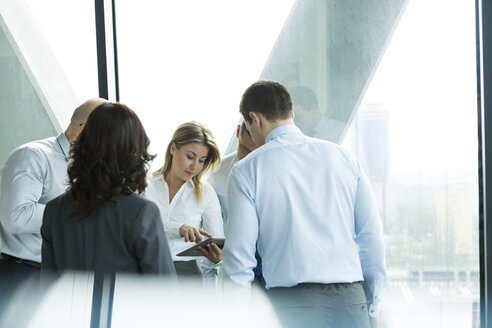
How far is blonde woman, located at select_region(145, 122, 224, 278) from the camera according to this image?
257cm

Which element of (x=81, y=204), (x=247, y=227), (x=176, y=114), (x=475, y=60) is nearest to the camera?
(x=81, y=204)

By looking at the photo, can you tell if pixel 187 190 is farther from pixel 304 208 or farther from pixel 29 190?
pixel 304 208

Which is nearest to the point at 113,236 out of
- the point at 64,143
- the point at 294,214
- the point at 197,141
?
the point at 294,214

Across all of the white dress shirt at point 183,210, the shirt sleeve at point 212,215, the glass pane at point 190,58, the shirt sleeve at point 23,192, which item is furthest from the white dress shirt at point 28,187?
the glass pane at point 190,58

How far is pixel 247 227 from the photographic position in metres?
1.79

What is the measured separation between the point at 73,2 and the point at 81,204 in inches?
81.6

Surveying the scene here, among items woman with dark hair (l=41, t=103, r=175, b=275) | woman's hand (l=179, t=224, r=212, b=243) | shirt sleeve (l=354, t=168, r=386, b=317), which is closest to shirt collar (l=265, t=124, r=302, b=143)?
shirt sleeve (l=354, t=168, r=386, b=317)

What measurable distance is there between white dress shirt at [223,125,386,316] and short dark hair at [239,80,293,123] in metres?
0.11

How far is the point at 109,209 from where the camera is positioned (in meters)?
1.60

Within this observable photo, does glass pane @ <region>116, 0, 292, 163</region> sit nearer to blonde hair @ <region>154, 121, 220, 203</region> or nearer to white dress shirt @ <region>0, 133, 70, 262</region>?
blonde hair @ <region>154, 121, 220, 203</region>

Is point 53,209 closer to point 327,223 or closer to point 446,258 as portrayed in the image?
point 327,223

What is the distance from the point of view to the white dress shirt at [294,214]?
1.80 metres

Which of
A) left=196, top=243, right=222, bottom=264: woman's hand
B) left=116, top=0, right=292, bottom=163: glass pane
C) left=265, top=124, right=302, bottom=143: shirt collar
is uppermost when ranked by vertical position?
left=116, top=0, right=292, bottom=163: glass pane

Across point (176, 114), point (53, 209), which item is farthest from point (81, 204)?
point (176, 114)
